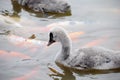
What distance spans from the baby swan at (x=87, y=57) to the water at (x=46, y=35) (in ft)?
0.35

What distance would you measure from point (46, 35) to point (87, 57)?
4.55 feet

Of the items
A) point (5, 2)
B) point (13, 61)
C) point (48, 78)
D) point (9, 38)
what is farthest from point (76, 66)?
point (5, 2)

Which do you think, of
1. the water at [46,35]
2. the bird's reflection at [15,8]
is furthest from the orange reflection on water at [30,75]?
the bird's reflection at [15,8]

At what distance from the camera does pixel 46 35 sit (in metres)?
7.44

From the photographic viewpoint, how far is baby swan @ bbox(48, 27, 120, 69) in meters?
6.20

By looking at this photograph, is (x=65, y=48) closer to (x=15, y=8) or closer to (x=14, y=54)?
(x=14, y=54)

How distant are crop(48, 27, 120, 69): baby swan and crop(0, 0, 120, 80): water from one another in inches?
4.2

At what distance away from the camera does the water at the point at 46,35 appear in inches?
247

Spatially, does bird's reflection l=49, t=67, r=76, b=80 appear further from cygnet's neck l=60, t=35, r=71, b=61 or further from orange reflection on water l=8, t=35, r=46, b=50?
orange reflection on water l=8, t=35, r=46, b=50

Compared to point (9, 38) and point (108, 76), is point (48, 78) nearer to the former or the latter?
point (108, 76)

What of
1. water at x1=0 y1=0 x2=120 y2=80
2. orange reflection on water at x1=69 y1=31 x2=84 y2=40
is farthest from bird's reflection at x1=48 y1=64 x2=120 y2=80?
orange reflection on water at x1=69 y1=31 x2=84 y2=40

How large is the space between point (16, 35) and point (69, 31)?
933 mm

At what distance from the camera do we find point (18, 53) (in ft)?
22.2

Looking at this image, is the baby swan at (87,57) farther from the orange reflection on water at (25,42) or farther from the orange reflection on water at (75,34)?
the orange reflection on water at (75,34)
